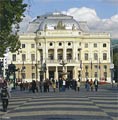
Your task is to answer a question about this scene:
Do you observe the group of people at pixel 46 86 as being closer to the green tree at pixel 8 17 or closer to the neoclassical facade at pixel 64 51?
the green tree at pixel 8 17

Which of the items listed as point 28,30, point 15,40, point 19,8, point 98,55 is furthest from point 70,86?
point 28,30

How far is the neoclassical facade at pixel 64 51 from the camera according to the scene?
511ft

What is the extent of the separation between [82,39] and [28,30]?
63.2 ft

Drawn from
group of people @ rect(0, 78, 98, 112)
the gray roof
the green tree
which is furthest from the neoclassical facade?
the green tree

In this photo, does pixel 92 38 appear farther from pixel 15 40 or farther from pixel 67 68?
pixel 15 40

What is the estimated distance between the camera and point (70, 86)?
7625cm

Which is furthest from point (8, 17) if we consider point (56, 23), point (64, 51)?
point (56, 23)

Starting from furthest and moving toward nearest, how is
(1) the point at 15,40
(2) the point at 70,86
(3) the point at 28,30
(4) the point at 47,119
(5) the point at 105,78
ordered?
(3) the point at 28,30
(5) the point at 105,78
(2) the point at 70,86
(1) the point at 15,40
(4) the point at 47,119

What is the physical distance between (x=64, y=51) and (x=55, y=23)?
9989mm

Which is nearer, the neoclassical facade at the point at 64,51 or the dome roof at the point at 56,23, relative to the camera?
the neoclassical facade at the point at 64,51

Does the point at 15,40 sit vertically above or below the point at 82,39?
below

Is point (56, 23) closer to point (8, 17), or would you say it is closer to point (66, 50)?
point (66, 50)

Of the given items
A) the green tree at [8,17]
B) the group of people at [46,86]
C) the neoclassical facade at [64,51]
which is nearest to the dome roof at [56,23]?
the neoclassical facade at [64,51]

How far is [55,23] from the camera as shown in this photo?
538 feet
